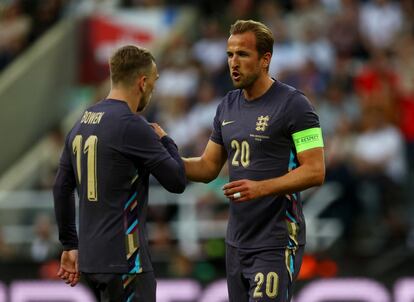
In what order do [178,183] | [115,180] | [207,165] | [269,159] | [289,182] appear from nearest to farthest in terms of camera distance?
[115,180] < [178,183] < [289,182] < [269,159] < [207,165]

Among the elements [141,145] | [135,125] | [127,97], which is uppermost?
[127,97]

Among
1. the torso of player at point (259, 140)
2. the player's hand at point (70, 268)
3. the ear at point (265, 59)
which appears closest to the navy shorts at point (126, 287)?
the player's hand at point (70, 268)

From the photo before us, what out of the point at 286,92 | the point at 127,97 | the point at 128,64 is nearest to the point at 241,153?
the point at 286,92

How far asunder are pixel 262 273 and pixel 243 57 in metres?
1.39

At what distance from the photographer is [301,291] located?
11156mm

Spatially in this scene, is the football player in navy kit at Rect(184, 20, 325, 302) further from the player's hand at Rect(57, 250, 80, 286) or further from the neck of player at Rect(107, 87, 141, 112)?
the player's hand at Rect(57, 250, 80, 286)

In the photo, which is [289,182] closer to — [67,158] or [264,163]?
[264,163]

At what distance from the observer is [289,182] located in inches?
269

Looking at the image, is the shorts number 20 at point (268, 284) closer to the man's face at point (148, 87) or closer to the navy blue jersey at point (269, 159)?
the navy blue jersey at point (269, 159)

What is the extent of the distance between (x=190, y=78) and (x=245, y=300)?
811cm

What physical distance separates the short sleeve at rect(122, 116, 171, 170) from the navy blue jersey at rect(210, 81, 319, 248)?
722mm

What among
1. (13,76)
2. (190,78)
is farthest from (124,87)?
(13,76)

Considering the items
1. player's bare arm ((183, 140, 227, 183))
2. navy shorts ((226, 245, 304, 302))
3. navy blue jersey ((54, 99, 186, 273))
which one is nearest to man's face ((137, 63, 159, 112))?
navy blue jersey ((54, 99, 186, 273))

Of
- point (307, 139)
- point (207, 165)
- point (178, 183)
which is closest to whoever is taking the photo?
point (178, 183)
